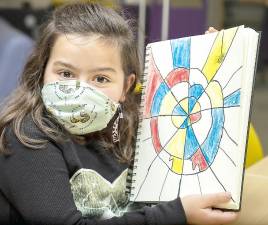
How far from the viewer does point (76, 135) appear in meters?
1.01

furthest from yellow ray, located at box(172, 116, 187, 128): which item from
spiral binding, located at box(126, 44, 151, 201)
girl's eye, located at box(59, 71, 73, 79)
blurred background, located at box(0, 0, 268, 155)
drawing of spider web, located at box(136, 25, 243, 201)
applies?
blurred background, located at box(0, 0, 268, 155)

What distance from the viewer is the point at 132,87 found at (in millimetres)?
1150

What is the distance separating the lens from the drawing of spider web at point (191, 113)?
0.82m

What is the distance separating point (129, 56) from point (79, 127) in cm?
20

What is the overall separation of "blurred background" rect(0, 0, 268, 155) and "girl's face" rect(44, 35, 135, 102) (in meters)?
1.15

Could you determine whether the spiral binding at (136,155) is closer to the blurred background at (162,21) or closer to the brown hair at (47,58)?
the brown hair at (47,58)

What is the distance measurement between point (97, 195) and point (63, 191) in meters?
0.11

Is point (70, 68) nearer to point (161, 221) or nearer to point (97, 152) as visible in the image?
point (97, 152)

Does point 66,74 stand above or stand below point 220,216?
above

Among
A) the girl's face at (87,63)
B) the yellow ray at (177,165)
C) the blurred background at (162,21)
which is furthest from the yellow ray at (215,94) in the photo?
the blurred background at (162,21)

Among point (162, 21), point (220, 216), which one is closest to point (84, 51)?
point (220, 216)

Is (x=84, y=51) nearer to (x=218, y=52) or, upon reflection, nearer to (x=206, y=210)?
(x=218, y=52)

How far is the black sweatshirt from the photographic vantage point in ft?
2.82

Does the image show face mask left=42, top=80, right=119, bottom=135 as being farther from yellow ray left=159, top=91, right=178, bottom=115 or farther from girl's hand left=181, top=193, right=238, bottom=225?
girl's hand left=181, top=193, right=238, bottom=225
